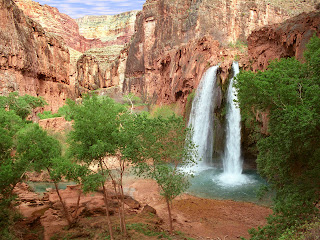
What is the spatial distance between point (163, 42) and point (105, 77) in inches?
954

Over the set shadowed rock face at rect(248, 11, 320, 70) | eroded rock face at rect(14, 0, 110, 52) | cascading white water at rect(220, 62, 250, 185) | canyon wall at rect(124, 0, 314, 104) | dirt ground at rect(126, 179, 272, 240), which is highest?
eroded rock face at rect(14, 0, 110, 52)

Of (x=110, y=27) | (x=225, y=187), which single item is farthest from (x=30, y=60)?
(x=110, y=27)

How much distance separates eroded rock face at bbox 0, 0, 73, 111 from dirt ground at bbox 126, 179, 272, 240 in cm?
2423

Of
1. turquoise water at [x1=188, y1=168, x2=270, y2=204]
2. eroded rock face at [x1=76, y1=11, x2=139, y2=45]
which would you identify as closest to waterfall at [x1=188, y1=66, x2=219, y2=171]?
turquoise water at [x1=188, y1=168, x2=270, y2=204]

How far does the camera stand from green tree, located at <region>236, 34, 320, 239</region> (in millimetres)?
7383

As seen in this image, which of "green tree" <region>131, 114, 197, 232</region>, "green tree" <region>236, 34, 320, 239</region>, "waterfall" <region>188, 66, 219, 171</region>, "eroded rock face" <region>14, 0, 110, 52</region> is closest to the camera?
"green tree" <region>236, 34, 320, 239</region>

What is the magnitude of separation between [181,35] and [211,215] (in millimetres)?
35778

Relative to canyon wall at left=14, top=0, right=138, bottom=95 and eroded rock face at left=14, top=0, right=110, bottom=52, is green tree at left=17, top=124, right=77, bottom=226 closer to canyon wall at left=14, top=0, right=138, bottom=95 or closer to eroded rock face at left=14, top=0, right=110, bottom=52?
canyon wall at left=14, top=0, right=138, bottom=95

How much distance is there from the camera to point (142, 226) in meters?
11.7

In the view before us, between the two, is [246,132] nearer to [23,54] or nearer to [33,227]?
[33,227]

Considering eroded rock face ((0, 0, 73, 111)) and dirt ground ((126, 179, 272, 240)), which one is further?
eroded rock face ((0, 0, 73, 111))

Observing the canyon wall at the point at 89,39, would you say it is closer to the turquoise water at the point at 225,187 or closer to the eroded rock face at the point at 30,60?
the eroded rock face at the point at 30,60

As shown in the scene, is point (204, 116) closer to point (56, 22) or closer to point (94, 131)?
point (94, 131)

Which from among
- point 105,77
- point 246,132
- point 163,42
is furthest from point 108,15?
point 246,132
